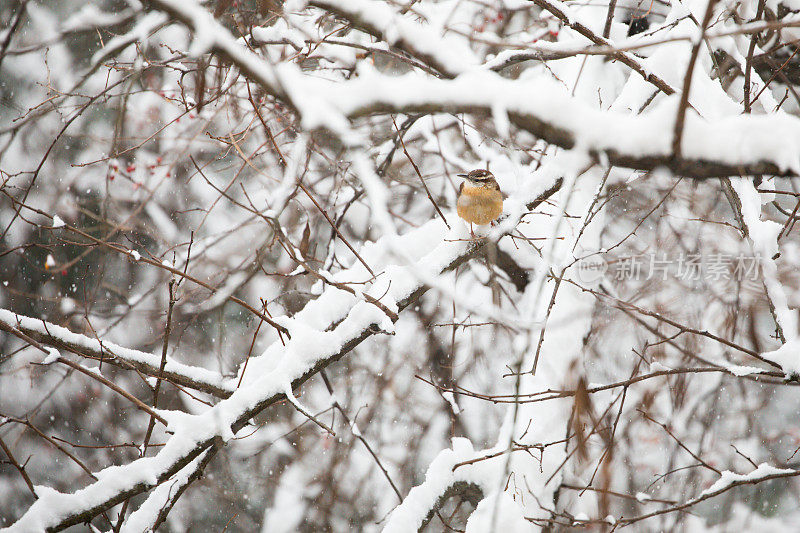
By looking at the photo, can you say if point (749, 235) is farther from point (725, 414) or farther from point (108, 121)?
point (108, 121)

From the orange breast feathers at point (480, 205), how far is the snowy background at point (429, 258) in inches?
2.8

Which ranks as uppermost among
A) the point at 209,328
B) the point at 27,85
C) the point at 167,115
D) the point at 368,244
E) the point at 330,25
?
the point at 27,85

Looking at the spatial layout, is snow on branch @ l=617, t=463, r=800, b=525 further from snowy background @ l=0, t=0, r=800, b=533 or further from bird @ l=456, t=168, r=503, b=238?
bird @ l=456, t=168, r=503, b=238

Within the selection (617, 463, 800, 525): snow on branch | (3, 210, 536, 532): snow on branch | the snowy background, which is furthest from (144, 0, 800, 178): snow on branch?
(617, 463, 800, 525): snow on branch

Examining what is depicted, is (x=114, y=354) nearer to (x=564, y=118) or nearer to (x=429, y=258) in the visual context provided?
(x=429, y=258)

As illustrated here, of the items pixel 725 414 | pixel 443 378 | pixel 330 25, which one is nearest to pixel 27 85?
pixel 330 25

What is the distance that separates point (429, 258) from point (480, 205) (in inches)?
17.6

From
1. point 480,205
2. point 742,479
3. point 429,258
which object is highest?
point 480,205

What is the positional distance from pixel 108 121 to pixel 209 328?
299 cm

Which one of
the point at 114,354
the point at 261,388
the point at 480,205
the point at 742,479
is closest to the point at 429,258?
the point at 480,205

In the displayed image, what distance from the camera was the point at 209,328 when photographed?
25.3 ft

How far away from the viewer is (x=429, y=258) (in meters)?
2.54

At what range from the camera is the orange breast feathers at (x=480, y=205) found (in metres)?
2.76

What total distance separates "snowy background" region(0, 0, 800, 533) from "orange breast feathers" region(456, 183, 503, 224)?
0.23 ft
